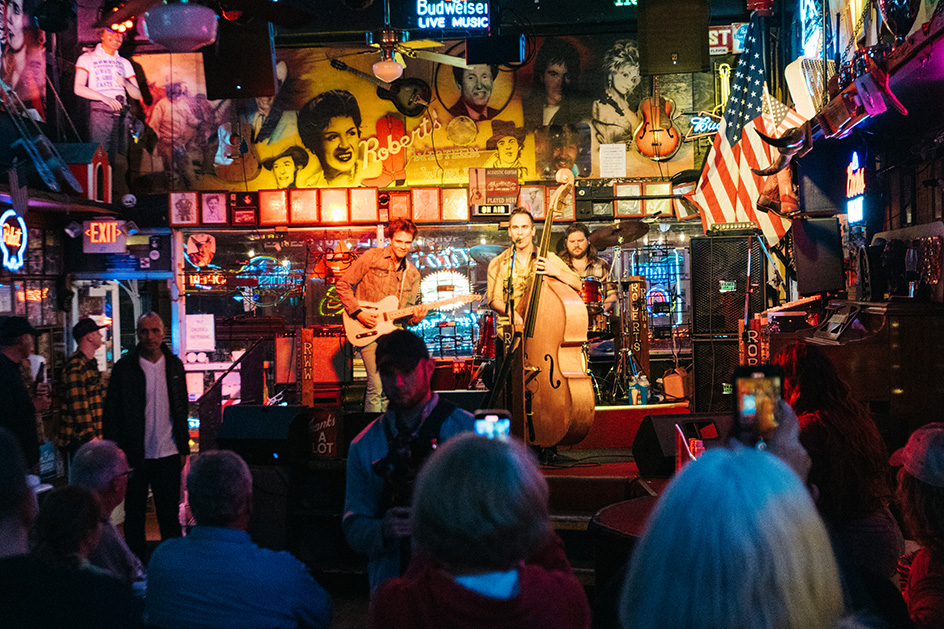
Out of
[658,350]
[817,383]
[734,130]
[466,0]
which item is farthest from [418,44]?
[817,383]

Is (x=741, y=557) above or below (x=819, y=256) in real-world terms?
below

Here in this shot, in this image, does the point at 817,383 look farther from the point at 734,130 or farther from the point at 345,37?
the point at 345,37

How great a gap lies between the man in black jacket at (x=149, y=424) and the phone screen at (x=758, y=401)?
14.0ft

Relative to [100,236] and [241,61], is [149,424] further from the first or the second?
[100,236]

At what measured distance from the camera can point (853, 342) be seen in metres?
5.59

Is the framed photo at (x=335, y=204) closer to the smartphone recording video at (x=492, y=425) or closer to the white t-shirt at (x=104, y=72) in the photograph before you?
the white t-shirt at (x=104, y=72)

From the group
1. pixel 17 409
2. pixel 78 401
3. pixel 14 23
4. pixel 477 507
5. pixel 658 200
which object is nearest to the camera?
pixel 477 507

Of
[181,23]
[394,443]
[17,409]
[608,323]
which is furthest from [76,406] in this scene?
[608,323]

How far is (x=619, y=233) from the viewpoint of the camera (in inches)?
410

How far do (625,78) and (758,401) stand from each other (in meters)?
10.6

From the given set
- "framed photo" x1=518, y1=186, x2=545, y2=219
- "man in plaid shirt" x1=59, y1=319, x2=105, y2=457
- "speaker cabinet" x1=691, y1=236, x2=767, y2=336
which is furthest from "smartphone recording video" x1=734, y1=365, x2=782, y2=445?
"framed photo" x1=518, y1=186, x2=545, y2=219

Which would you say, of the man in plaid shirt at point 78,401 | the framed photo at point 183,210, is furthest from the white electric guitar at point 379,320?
the framed photo at point 183,210

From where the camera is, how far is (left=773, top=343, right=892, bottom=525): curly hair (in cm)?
289

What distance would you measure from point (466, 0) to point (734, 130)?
409 cm
